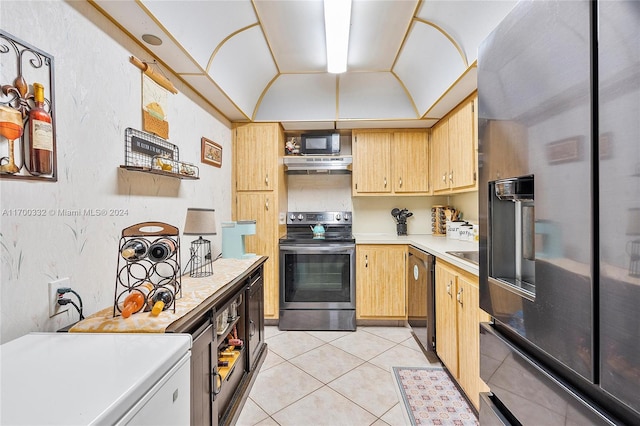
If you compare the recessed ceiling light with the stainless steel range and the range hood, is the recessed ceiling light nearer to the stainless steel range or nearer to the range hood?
the range hood

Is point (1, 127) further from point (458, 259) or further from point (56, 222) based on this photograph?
point (458, 259)

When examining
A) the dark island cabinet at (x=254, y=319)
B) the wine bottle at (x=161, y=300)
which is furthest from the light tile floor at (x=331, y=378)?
the wine bottle at (x=161, y=300)

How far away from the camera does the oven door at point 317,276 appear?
9.65ft

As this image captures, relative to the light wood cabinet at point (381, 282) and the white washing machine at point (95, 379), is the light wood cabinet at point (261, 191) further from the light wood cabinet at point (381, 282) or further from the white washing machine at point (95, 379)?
the white washing machine at point (95, 379)

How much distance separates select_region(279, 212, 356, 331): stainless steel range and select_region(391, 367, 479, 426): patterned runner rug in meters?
0.87

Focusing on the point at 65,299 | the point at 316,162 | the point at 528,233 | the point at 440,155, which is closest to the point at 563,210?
the point at 528,233

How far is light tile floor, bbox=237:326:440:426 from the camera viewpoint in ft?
5.58

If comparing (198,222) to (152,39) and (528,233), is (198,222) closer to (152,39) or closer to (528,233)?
(152,39)

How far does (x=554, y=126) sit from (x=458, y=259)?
123cm

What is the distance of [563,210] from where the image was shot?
2.15 feet

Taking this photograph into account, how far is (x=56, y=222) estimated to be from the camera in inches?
42.2

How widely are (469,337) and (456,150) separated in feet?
5.43

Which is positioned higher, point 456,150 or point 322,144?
point 322,144

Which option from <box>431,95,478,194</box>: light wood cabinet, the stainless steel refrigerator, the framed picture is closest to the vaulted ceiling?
<box>431,95,478,194</box>: light wood cabinet
